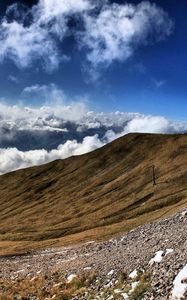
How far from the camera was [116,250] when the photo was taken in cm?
4172

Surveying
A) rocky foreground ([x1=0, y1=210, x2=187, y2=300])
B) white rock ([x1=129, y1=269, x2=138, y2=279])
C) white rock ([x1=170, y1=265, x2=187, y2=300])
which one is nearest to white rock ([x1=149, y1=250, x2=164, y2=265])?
rocky foreground ([x1=0, y1=210, x2=187, y2=300])

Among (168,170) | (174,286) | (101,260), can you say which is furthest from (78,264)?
(168,170)

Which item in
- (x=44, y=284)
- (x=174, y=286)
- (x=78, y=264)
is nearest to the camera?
(x=174, y=286)

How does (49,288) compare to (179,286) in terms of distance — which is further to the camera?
(49,288)

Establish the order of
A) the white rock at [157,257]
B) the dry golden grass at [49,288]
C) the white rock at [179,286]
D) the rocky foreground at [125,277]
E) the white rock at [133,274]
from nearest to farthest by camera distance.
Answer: the white rock at [179,286]
the rocky foreground at [125,277]
the white rock at [133,274]
the white rock at [157,257]
the dry golden grass at [49,288]

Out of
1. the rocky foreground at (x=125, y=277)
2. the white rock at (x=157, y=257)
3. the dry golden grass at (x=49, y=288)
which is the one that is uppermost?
the white rock at (x=157, y=257)

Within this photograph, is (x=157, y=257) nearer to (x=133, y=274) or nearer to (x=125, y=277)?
(x=133, y=274)

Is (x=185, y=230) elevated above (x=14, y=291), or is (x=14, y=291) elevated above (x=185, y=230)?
(x=185, y=230)

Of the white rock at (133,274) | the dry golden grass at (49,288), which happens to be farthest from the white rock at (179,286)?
the dry golden grass at (49,288)

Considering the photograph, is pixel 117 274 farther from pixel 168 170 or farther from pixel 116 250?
pixel 168 170

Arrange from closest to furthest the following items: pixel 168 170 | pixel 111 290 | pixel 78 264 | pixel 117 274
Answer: pixel 111 290
pixel 117 274
pixel 78 264
pixel 168 170

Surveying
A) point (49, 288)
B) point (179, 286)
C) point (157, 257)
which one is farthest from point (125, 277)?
point (49, 288)

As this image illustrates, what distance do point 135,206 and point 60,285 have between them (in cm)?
12611

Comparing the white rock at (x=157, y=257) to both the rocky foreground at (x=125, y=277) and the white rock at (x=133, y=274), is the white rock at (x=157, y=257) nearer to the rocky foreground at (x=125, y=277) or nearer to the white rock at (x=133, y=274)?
the rocky foreground at (x=125, y=277)
